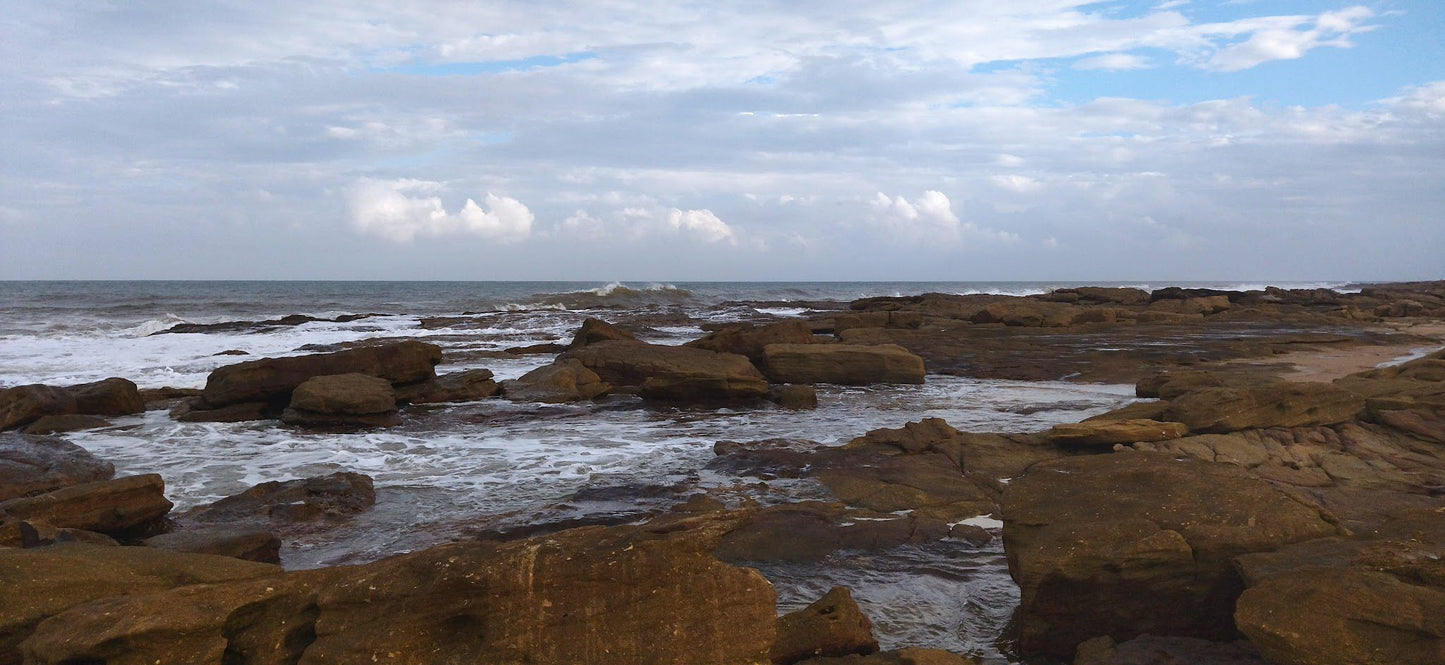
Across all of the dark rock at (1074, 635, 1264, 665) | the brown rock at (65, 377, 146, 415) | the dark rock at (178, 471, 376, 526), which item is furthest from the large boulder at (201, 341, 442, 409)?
the dark rock at (1074, 635, 1264, 665)

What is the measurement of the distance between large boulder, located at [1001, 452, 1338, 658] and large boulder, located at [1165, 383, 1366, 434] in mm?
4640

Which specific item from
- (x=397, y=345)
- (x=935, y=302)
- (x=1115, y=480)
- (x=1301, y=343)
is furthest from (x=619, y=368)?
(x=935, y=302)

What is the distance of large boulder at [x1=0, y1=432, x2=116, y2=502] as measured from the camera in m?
8.59

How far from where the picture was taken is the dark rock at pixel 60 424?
12.9 m

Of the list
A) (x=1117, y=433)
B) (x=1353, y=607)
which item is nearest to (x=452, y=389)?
(x=1117, y=433)

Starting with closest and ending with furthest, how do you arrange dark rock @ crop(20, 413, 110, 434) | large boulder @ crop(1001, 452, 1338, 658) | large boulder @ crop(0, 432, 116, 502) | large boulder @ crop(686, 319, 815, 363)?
large boulder @ crop(1001, 452, 1338, 658) → large boulder @ crop(0, 432, 116, 502) → dark rock @ crop(20, 413, 110, 434) → large boulder @ crop(686, 319, 815, 363)

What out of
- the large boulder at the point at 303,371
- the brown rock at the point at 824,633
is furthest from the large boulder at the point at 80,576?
the large boulder at the point at 303,371

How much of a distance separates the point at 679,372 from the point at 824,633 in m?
11.3

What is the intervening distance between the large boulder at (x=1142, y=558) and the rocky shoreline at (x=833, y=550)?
13mm

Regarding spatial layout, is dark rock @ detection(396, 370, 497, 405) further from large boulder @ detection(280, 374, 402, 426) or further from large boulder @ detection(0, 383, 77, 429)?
large boulder @ detection(0, 383, 77, 429)

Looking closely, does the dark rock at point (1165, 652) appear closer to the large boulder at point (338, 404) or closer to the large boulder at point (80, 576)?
the large boulder at point (80, 576)

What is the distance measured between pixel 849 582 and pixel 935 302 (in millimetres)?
36607

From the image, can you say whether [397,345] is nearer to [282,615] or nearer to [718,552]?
[718,552]

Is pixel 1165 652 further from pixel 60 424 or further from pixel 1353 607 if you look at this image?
pixel 60 424
